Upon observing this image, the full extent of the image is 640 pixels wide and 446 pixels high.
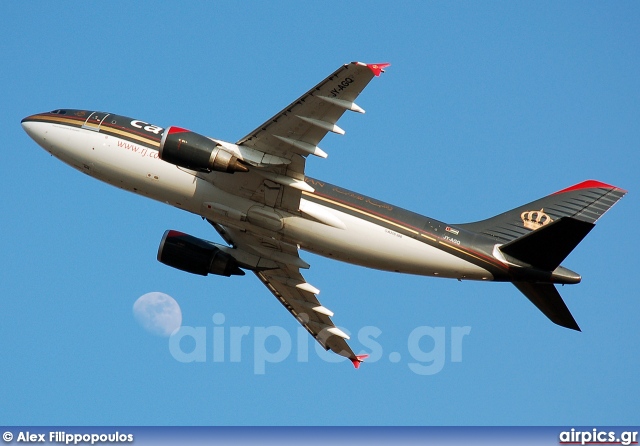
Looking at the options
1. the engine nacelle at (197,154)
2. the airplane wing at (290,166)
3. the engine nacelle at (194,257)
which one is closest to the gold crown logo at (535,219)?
the airplane wing at (290,166)

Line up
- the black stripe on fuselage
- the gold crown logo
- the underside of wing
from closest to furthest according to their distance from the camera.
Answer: the underside of wing, the black stripe on fuselage, the gold crown logo

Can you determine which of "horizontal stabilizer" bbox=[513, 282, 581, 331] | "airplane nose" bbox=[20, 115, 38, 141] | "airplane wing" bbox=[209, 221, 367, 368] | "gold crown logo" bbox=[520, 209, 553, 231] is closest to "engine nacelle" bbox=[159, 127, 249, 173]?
"airplane wing" bbox=[209, 221, 367, 368]

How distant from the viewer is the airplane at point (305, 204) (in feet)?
152

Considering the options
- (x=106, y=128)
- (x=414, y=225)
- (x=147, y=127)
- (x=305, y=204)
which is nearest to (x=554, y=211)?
(x=414, y=225)

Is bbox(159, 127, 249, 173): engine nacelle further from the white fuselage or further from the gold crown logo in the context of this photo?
the gold crown logo

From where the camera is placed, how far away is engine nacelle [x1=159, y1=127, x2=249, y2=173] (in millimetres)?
46156

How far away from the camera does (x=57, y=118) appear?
52.0m

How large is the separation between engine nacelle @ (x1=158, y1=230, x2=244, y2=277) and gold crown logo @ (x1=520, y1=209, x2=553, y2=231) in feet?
50.6

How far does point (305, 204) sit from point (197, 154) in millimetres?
5919

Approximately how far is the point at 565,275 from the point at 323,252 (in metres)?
11.6

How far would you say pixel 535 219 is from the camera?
1998 inches

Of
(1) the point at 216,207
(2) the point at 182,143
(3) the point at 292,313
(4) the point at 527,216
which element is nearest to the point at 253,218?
(1) the point at 216,207

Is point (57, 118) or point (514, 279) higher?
point (57, 118)

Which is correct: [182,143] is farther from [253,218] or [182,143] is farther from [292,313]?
[292,313]
